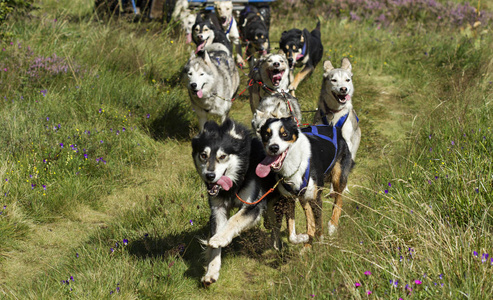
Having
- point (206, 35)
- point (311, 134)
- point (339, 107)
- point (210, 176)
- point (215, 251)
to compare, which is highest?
point (210, 176)

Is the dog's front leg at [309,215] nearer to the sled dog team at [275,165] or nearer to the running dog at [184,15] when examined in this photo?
the sled dog team at [275,165]

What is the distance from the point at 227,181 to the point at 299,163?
621 millimetres

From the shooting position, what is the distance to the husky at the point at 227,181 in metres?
3.71

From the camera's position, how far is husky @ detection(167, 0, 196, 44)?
1026 centimetres

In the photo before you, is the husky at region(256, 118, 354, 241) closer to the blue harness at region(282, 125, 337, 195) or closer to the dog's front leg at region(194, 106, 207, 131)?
the blue harness at region(282, 125, 337, 195)

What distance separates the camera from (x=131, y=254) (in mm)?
4031

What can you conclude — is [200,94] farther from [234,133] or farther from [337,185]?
[234,133]

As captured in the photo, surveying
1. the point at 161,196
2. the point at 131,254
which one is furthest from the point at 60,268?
the point at 161,196

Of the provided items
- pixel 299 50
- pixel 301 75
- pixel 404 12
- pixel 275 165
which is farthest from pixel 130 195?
pixel 404 12

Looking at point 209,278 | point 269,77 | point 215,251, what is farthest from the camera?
point 269,77

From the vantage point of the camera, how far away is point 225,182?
378cm

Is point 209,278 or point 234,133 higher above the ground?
point 234,133

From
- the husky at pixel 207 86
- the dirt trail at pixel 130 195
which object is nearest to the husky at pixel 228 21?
the dirt trail at pixel 130 195

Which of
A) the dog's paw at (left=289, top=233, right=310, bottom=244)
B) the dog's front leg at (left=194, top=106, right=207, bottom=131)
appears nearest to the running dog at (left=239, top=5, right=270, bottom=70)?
the dog's front leg at (left=194, top=106, right=207, bottom=131)
